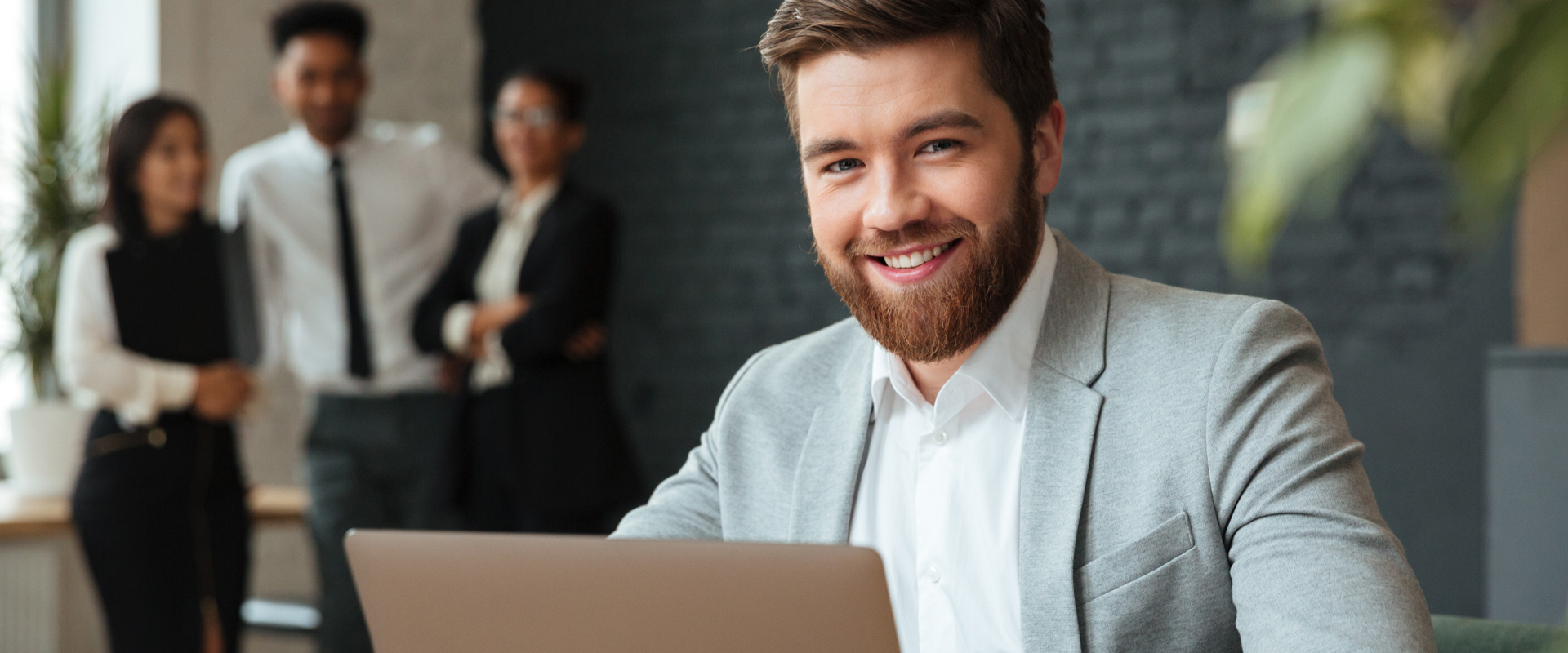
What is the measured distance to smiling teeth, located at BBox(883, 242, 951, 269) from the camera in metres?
1.30

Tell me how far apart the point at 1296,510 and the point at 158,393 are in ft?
8.97

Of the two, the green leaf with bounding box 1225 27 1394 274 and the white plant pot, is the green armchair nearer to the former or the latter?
the green leaf with bounding box 1225 27 1394 274

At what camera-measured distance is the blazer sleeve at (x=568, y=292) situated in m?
3.15

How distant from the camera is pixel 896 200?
1256mm

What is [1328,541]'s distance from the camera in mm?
1002

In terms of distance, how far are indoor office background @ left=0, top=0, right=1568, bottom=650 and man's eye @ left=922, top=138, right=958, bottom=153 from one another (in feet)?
Answer: 7.65

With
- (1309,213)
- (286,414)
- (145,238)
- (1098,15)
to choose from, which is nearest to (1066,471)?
(1309,213)

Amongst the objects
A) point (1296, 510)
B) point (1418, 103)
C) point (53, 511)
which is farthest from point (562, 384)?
point (1418, 103)

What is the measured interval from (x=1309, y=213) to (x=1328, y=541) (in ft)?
2.97

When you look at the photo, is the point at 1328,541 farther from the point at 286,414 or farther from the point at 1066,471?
the point at 286,414

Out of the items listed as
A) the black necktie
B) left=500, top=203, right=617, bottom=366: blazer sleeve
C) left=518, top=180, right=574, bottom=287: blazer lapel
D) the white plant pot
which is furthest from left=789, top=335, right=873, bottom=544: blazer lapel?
the white plant pot

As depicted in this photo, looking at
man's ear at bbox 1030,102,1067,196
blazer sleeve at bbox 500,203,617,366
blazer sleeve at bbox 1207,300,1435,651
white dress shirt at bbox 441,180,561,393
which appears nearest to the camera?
blazer sleeve at bbox 1207,300,1435,651

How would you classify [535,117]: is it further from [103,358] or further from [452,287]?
[103,358]

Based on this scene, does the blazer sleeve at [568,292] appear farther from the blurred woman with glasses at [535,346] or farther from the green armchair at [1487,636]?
the green armchair at [1487,636]
